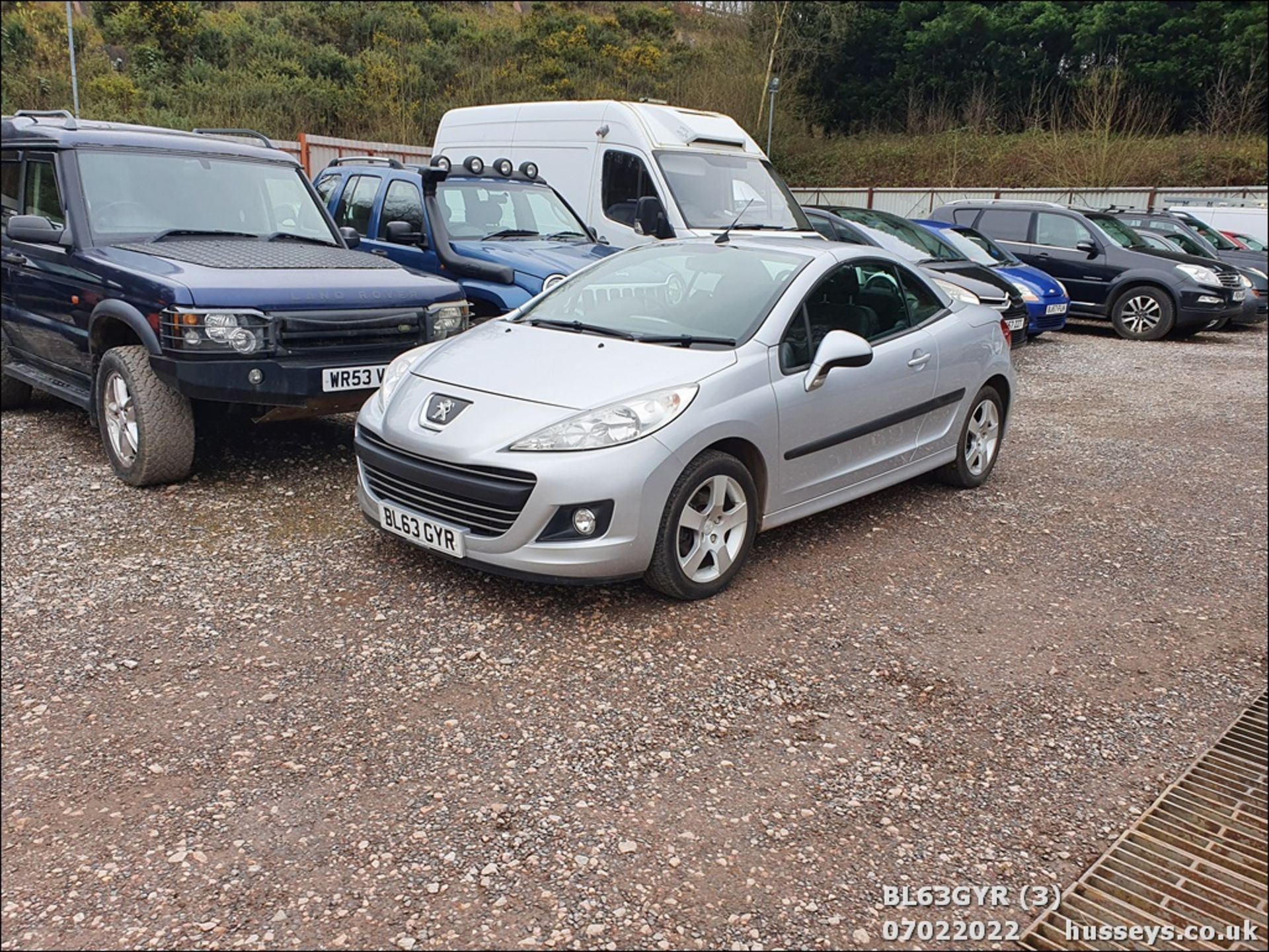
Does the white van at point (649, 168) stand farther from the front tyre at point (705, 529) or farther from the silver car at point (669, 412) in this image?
the front tyre at point (705, 529)

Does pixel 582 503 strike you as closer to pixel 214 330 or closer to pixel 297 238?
pixel 214 330

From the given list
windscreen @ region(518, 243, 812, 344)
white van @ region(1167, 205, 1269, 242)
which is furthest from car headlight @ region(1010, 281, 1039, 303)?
white van @ region(1167, 205, 1269, 242)

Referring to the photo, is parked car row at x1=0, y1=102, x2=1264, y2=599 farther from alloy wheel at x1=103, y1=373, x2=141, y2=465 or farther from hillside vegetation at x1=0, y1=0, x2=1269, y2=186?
hillside vegetation at x1=0, y1=0, x2=1269, y2=186

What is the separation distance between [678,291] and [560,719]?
255cm

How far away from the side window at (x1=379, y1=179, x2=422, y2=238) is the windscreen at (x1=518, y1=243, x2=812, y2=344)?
11.0ft

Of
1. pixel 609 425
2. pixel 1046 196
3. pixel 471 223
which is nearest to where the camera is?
pixel 609 425

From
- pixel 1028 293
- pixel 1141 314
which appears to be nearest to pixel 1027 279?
pixel 1028 293

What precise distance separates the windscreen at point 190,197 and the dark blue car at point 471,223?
3.31 feet

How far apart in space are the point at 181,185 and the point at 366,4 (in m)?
33.3

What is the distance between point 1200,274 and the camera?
46.2ft

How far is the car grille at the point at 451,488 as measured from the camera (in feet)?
13.3

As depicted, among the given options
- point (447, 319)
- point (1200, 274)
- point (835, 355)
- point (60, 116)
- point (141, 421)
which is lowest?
point (141, 421)

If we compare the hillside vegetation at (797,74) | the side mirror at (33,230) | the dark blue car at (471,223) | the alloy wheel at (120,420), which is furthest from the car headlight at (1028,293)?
the hillside vegetation at (797,74)

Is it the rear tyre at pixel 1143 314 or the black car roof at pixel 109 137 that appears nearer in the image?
the black car roof at pixel 109 137
